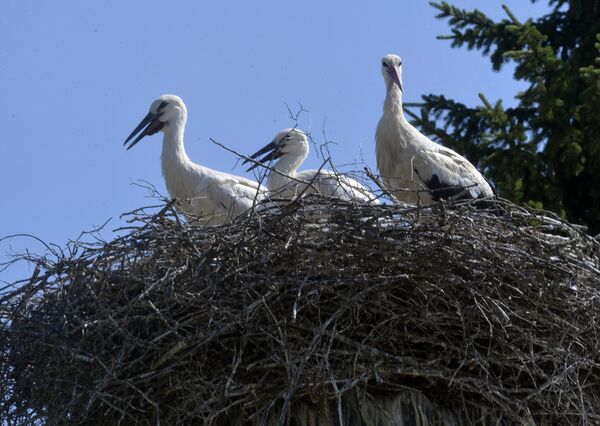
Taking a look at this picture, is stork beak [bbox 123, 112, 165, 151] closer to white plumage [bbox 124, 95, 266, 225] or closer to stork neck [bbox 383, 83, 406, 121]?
white plumage [bbox 124, 95, 266, 225]

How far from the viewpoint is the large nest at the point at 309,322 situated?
6.02 metres

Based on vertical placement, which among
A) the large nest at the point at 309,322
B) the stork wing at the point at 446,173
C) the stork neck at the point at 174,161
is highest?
the stork neck at the point at 174,161

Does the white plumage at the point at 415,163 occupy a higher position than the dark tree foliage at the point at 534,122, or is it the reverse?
the dark tree foliage at the point at 534,122

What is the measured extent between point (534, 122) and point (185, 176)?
2442mm

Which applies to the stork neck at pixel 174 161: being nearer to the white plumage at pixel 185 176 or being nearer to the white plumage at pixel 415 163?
the white plumage at pixel 185 176

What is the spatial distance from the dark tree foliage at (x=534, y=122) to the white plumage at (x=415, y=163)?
1408 millimetres

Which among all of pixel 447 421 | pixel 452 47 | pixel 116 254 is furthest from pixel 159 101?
pixel 447 421

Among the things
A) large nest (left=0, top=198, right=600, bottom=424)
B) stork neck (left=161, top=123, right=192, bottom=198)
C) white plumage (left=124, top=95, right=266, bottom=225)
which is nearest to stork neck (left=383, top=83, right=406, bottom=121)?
white plumage (left=124, top=95, right=266, bottom=225)

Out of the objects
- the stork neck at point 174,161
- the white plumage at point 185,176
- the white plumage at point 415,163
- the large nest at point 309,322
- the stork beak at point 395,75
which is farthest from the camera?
the stork neck at point 174,161

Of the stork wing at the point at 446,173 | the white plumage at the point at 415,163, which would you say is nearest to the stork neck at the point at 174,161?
the white plumage at the point at 415,163

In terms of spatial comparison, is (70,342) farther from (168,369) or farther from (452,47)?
(452,47)

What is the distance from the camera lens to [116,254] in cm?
642

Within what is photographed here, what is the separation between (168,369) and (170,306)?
260 mm

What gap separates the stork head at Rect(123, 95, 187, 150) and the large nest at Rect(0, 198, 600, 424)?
11.0 feet
